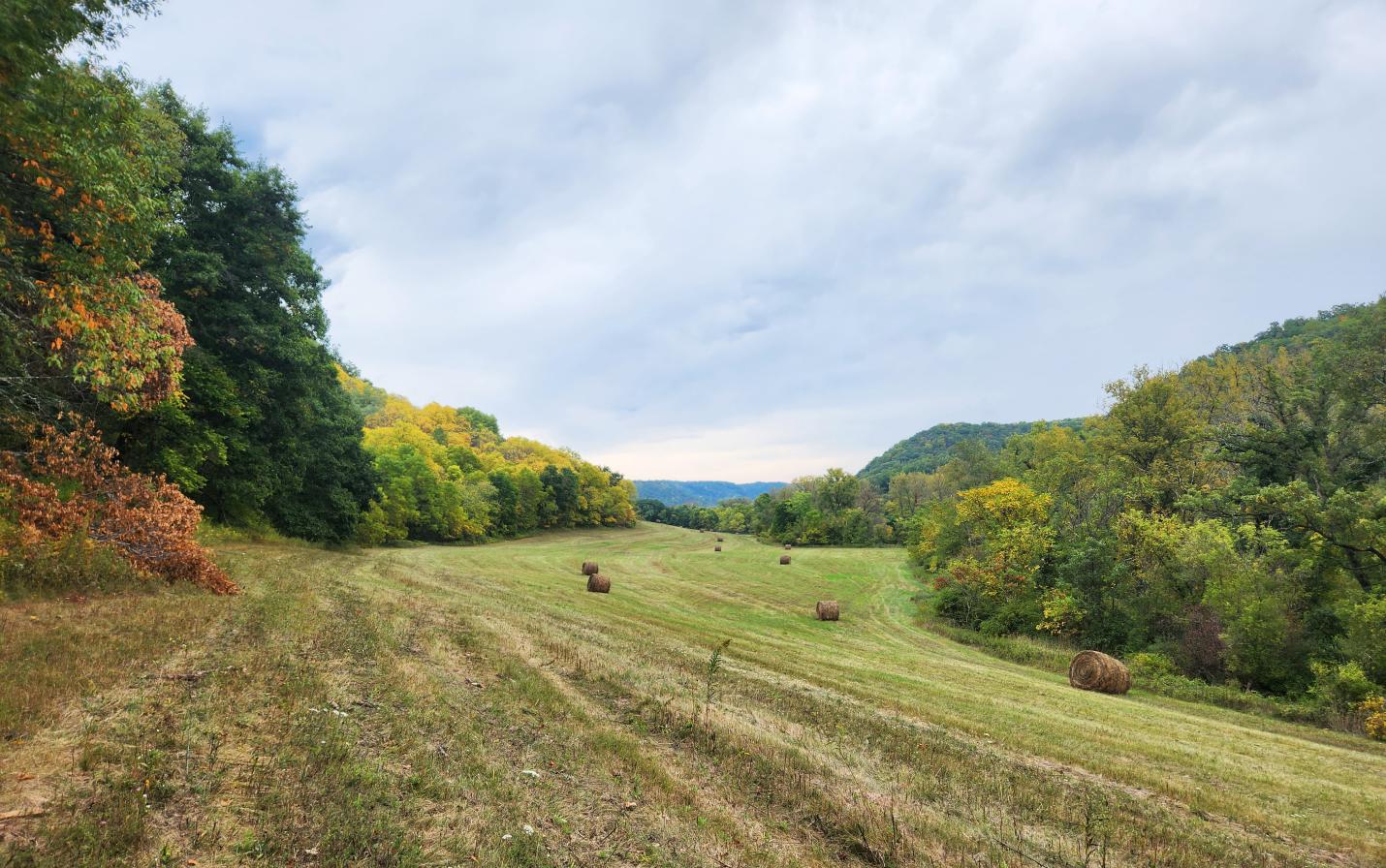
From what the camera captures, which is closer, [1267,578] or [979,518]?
[1267,578]

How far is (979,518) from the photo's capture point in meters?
34.5

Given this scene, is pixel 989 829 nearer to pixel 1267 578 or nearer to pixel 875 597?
pixel 1267 578

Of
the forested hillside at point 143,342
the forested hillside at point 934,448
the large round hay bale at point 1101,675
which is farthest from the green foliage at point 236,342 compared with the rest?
the forested hillside at point 934,448

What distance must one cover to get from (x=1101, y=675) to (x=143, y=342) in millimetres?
28945

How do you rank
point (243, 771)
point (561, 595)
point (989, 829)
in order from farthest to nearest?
point (561, 595) < point (989, 829) < point (243, 771)

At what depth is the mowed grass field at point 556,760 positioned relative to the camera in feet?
14.7

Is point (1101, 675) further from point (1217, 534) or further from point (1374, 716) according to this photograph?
point (1217, 534)

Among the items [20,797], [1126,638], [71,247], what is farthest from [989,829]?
[1126,638]

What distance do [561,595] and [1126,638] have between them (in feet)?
89.5

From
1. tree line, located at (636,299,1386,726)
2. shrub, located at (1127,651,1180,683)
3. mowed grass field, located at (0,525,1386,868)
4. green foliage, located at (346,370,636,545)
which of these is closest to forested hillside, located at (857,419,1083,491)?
green foliage, located at (346,370,636,545)

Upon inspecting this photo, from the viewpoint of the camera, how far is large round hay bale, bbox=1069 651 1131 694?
721 inches

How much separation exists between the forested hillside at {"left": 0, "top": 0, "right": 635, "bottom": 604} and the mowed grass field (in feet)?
10.8

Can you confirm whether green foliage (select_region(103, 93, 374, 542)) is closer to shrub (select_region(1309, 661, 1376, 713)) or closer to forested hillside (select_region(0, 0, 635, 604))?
forested hillside (select_region(0, 0, 635, 604))

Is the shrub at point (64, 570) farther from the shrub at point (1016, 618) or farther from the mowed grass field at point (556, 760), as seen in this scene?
the shrub at point (1016, 618)
